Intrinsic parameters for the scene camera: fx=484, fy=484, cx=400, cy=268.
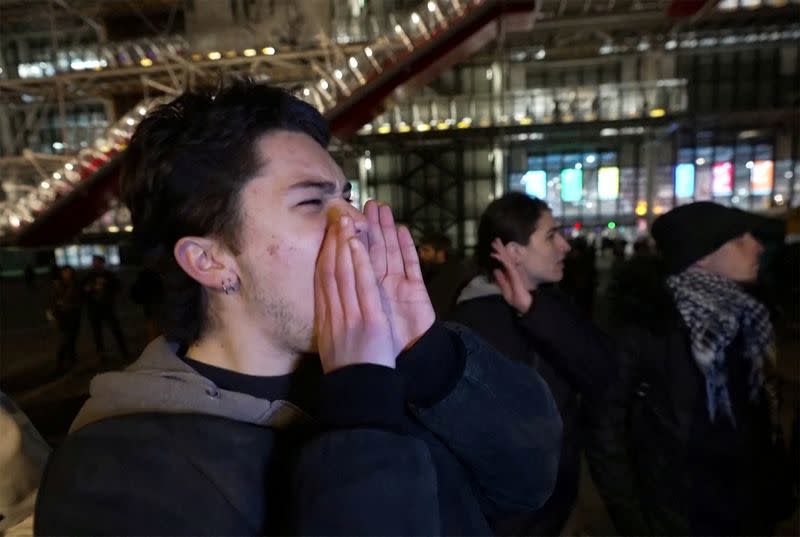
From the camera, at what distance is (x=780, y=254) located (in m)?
7.80

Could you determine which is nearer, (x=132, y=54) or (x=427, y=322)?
(x=427, y=322)

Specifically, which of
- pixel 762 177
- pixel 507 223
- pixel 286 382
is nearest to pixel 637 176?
pixel 762 177

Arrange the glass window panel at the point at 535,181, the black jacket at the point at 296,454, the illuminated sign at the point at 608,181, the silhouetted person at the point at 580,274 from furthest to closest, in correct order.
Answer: the illuminated sign at the point at 608,181
the glass window panel at the point at 535,181
the silhouetted person at the point at 580,274
the black jacket at the point at 296,454

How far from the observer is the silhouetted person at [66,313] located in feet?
22.9

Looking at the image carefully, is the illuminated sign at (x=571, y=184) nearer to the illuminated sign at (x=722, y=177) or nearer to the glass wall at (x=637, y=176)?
the glass wall at (x=637, y=176)

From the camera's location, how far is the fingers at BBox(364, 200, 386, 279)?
948 mm

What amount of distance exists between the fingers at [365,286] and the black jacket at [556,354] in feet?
4.02

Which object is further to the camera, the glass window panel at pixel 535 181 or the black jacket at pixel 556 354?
the glass window panel at pixel 535 181

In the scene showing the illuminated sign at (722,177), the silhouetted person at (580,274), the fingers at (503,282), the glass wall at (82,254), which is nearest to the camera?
the fingers at (503,282)

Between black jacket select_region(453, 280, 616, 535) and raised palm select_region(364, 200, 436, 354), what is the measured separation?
1038mm

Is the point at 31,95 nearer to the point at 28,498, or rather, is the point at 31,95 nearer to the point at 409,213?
the point at 409,213

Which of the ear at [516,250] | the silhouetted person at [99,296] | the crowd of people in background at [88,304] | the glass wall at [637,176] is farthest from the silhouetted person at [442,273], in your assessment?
the glass wall at [637,176]

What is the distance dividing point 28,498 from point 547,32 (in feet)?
46.0

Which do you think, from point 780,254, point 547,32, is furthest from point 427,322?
point 547,32
